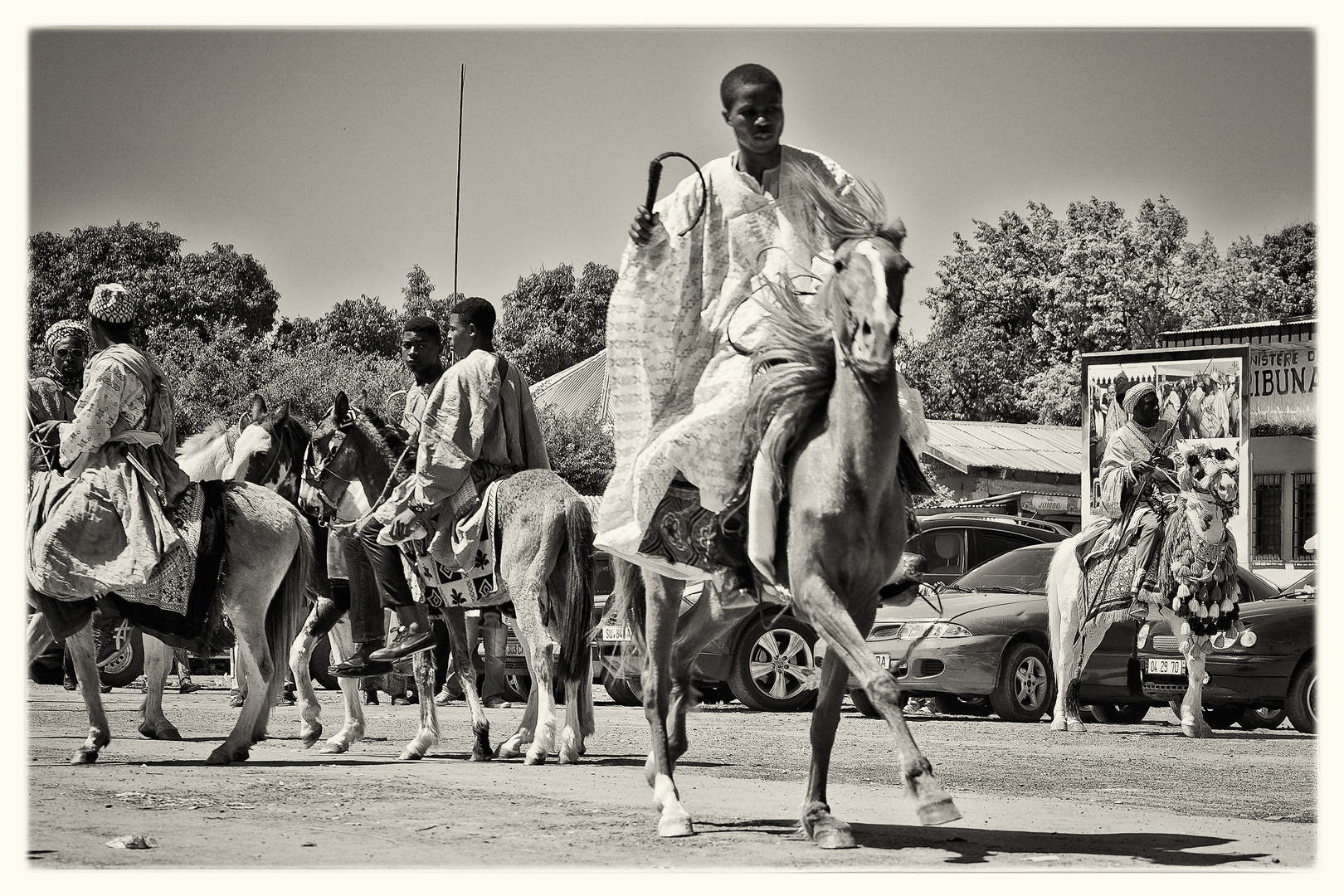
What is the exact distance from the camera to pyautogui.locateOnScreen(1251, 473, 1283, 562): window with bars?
91.3ft

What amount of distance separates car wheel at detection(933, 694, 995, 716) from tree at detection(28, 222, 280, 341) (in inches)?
300

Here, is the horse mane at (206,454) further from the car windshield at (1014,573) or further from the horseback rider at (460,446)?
the car windshield at (1014,573)

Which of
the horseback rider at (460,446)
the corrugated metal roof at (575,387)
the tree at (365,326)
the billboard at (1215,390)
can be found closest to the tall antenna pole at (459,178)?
the horseback rider at (460,446)

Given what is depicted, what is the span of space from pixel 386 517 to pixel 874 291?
5.81 metres

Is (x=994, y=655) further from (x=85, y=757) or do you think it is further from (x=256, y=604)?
(x=85, y=757)

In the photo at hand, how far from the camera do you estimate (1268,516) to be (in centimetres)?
2852

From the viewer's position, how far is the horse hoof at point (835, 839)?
21.2ft

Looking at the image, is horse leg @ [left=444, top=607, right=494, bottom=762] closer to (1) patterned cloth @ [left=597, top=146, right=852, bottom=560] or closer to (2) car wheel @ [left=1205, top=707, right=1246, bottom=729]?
(1) patterned cloth @ [left=597, top=146, right=852, bottom=560]

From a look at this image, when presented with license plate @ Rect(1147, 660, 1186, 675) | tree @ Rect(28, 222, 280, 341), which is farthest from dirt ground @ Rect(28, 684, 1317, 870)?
tree @ Rect(28, 222, 280, 341)

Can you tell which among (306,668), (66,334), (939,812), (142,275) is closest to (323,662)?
(142,275)

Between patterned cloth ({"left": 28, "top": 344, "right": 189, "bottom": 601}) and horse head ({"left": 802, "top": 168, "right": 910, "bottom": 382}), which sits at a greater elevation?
horse head ({"left": 802, "top": 168, "right": 910, "bottom": 382})

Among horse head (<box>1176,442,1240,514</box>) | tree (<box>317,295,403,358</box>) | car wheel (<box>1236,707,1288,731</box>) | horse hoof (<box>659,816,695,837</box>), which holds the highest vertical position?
tree (<box>317,295,403,358</box>)

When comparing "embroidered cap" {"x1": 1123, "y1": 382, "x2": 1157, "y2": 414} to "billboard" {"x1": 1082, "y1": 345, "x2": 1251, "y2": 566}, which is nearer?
"embroidered cap" {"x1": 1123, "y1": 382, "x2": 1157, "y2": 414}

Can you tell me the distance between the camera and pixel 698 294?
25.5ft
